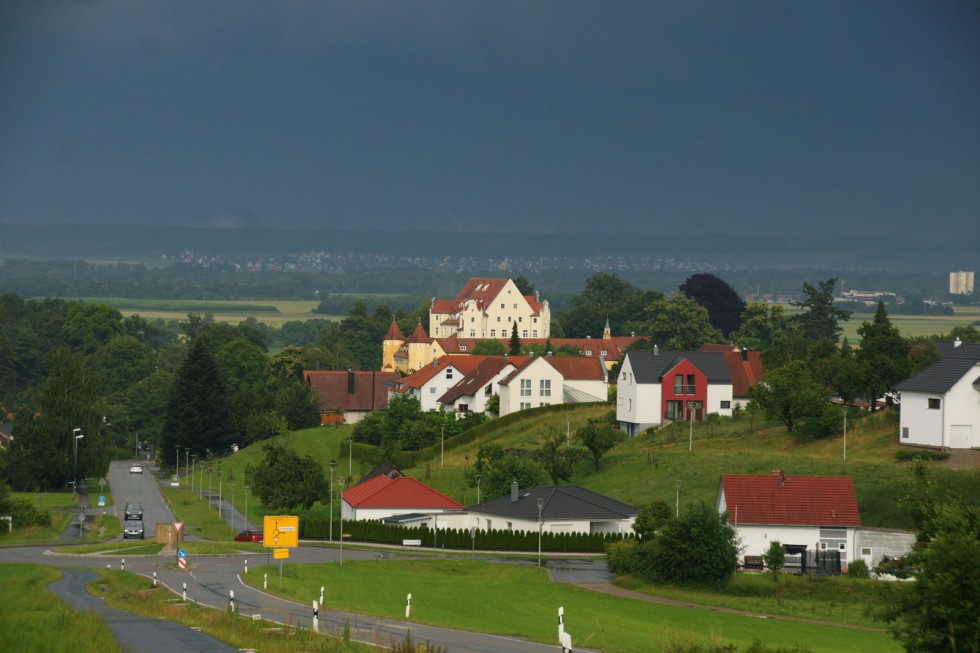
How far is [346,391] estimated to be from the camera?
123375 mm

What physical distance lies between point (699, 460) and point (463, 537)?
1367 centimetres

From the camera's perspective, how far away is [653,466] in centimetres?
7225

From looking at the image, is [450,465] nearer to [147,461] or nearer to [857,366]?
[857,366]

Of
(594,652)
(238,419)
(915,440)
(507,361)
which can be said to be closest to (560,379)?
(507,361)

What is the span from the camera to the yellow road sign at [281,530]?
50.9m

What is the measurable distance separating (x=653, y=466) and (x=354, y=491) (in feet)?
52.2

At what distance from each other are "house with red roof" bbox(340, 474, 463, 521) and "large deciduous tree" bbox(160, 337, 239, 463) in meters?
44.1

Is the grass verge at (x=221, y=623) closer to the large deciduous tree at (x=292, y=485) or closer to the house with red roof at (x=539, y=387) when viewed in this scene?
the large deciduous tree at (x=292, y=485)

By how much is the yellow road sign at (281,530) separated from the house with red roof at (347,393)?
221 ft

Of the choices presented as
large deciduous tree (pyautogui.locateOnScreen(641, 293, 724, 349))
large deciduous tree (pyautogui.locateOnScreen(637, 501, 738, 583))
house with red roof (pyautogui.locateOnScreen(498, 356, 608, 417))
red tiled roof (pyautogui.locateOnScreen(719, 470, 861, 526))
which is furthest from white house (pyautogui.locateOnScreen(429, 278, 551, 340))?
large deciduous tree (pyautogui.locateOnScreen(637, 501, 738, 583))

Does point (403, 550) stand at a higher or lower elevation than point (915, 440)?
lower

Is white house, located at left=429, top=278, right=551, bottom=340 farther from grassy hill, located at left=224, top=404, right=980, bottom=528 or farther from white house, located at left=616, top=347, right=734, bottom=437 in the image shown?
white house, located at left=616, top=347, right=734, bottom=437

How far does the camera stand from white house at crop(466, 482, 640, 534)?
63906 millimetres

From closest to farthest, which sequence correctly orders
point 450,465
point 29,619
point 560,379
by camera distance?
1. point 29,619
2. point 450,465
3. point 560,379
